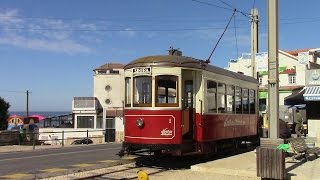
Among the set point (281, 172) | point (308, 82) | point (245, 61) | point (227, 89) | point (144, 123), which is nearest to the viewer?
point (281, 172)

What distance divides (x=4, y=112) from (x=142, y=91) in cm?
2946

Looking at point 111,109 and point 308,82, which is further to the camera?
point 111,109

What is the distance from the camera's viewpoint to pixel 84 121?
60.1 meters

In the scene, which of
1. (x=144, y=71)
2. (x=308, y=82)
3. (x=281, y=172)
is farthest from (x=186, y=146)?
(x=308, y=82)

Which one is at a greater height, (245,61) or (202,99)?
(245,61)

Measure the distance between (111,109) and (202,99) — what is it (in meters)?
49.1

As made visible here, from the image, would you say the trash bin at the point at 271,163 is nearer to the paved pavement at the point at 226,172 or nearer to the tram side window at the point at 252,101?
the paved pavement at the point at 226,172

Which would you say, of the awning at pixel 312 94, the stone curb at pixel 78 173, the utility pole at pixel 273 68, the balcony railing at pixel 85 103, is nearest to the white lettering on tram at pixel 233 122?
the utility pole at pixel 273 68

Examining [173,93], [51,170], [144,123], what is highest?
[173,93]

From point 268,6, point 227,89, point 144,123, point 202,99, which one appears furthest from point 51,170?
point 268,6

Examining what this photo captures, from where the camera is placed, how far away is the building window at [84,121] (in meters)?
59.8

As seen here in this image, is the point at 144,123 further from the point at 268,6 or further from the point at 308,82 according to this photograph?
the point at 308,82

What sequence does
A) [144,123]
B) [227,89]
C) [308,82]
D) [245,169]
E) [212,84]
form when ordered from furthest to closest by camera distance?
[308,82], [227,89], [212,84], [144,123], [245,169]

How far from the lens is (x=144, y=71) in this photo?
46.3ft
